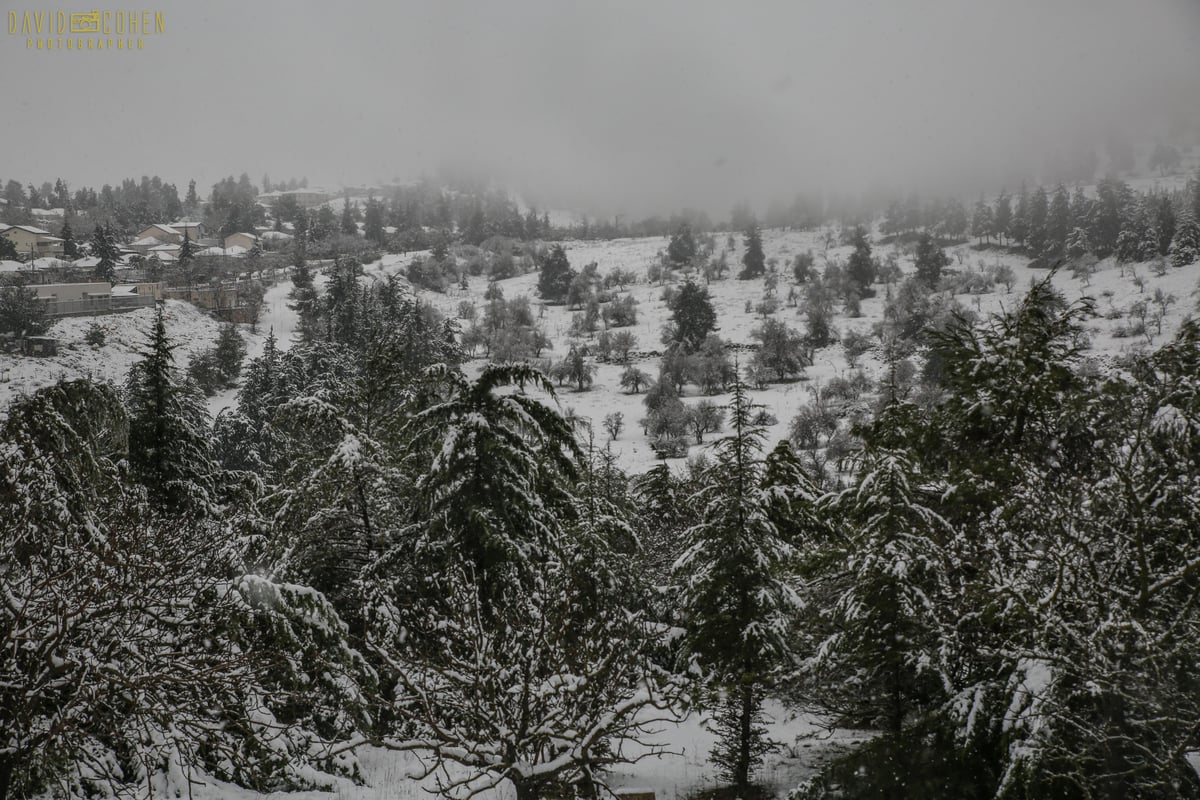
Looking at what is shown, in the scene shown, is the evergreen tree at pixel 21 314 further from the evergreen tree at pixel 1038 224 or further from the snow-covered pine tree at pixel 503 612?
the evergreen tree at pixel 1038 224

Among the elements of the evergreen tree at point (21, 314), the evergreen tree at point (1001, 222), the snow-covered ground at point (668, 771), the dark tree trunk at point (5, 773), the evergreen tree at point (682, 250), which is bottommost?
the snow-covered ground at point (668, 771)

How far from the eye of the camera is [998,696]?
9.03m

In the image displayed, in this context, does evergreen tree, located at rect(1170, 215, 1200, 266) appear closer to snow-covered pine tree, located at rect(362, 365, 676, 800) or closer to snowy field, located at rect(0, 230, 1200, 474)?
snowy field, located at rect(0, 230, 1200, 474)

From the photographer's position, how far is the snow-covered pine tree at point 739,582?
1141 cm

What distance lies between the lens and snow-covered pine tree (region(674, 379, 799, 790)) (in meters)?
11.4

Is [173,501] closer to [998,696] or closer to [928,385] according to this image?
[998,696]

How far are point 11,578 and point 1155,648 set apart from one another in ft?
40.0

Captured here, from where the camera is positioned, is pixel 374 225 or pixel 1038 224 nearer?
pixel 1038 224

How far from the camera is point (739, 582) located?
1169cm

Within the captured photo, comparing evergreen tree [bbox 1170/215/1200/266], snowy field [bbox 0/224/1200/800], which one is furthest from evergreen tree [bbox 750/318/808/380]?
evergreen tree [bbox 1170/215/1200/266]

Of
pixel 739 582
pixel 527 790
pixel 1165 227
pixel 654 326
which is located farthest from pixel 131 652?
pixel 1165 227

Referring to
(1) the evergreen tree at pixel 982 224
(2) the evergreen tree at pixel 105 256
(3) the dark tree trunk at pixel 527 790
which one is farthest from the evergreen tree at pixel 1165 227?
(2) the evergreen tree at pixel 105 256

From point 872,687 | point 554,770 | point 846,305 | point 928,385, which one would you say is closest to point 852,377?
point 928,385

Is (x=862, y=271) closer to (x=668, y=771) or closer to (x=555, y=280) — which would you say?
(x=555, y=280)
